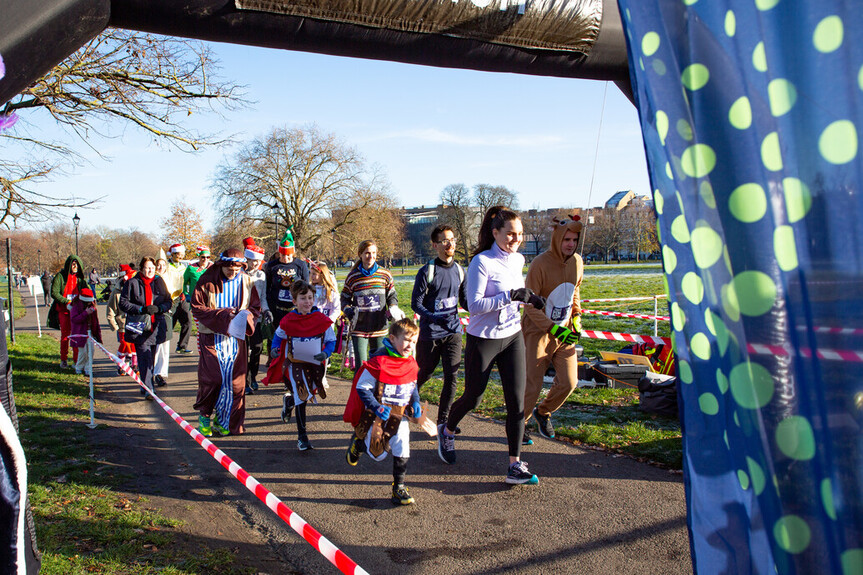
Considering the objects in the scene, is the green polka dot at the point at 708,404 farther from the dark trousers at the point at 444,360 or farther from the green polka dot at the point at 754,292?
the dark trousers at the point at 444,360

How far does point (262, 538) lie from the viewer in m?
4.10

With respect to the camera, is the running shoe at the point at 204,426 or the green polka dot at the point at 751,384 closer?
the green polka dot at the point at 751,384

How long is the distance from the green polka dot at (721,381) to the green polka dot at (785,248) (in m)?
0.24

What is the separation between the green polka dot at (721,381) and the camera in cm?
120

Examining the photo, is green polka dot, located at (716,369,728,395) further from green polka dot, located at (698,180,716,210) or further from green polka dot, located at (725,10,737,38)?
green polka dot, located at (725,10,737,38)

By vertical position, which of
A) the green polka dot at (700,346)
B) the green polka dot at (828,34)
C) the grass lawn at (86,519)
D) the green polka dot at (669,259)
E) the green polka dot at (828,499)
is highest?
the green polka dot at (828,34)

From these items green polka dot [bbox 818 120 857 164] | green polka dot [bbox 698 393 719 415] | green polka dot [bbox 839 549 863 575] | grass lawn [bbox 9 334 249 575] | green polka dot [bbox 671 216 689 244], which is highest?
green polka dot [bbox 818 120 857 164]

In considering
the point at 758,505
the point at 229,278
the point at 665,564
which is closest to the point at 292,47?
the point at 758,505

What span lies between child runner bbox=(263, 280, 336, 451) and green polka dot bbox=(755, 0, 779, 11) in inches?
203

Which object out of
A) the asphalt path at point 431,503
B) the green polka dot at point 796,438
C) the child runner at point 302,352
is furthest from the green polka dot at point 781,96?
the child runner at point 302,352

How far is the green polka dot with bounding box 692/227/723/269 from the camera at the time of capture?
1187mm

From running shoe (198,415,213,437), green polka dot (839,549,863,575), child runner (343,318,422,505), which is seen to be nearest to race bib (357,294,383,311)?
running shoe (198,415,213,437)

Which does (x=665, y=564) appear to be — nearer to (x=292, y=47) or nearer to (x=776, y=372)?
(x=776, y=372)

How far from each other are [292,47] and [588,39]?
4.39 feet
